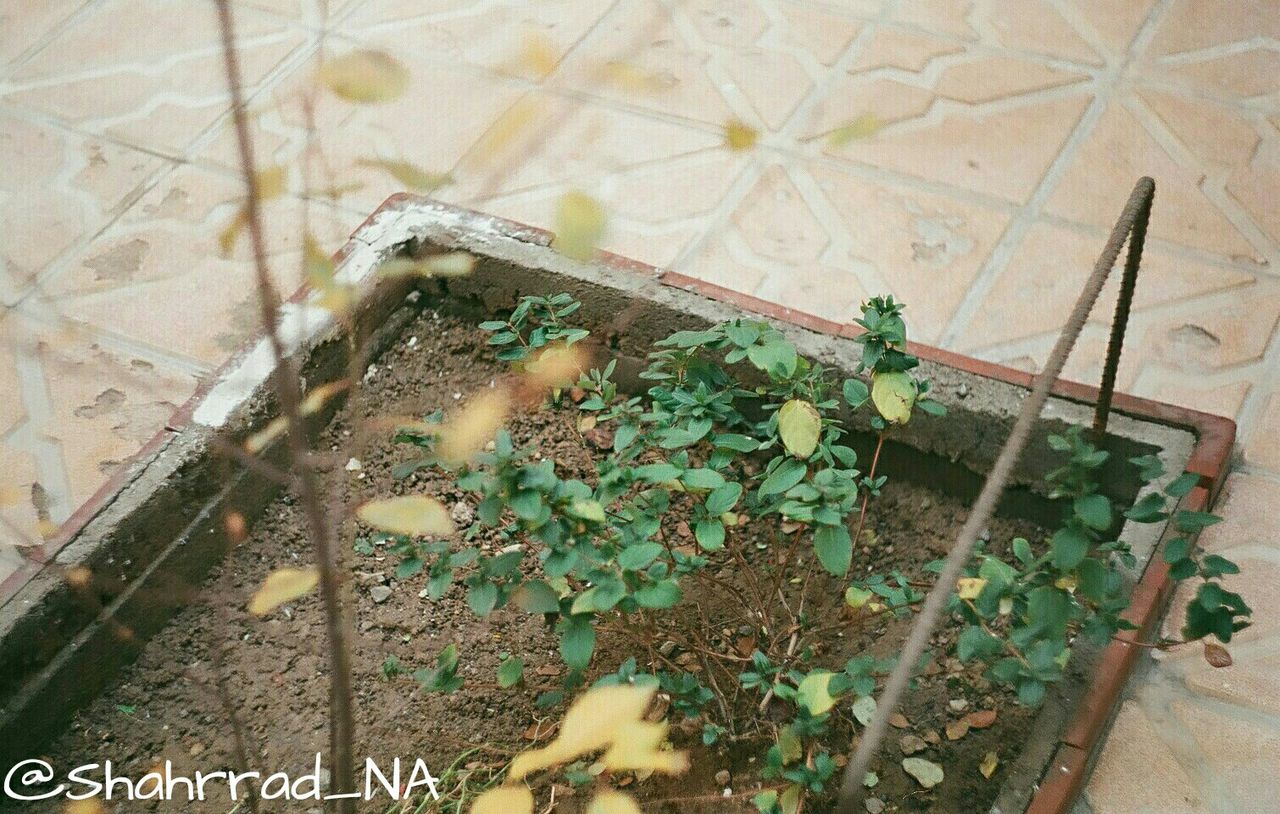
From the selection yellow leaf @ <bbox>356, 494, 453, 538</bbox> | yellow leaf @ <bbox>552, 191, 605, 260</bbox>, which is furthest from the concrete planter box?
yellow leaf @ <bbox>552, 191, 605, 260</bbox>

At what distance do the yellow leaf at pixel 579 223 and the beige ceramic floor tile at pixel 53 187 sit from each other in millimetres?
2230

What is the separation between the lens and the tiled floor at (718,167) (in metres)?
2.56

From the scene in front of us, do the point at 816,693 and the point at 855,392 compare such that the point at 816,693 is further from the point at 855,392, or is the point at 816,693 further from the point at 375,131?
the point at 375,131

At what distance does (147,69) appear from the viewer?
11.2 ft

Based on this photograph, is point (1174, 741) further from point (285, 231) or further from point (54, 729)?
point (285, 231)

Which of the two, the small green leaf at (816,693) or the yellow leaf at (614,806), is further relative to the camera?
the small green leaf at (816,693)

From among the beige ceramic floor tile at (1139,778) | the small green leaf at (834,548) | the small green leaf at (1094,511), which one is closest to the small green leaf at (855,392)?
the small green leaf at (834,548)

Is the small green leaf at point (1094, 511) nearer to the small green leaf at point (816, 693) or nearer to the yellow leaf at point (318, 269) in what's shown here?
the small green leaf at point (816, 693)

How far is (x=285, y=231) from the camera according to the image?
2.92 metres

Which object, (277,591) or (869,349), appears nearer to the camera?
(277,591)

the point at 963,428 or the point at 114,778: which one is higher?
the point at 963,428

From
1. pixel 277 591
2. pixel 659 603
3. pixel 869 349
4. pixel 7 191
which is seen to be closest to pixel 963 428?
pixel 869 349

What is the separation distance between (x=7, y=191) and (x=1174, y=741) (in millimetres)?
2856

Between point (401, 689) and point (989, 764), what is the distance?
94 cm
